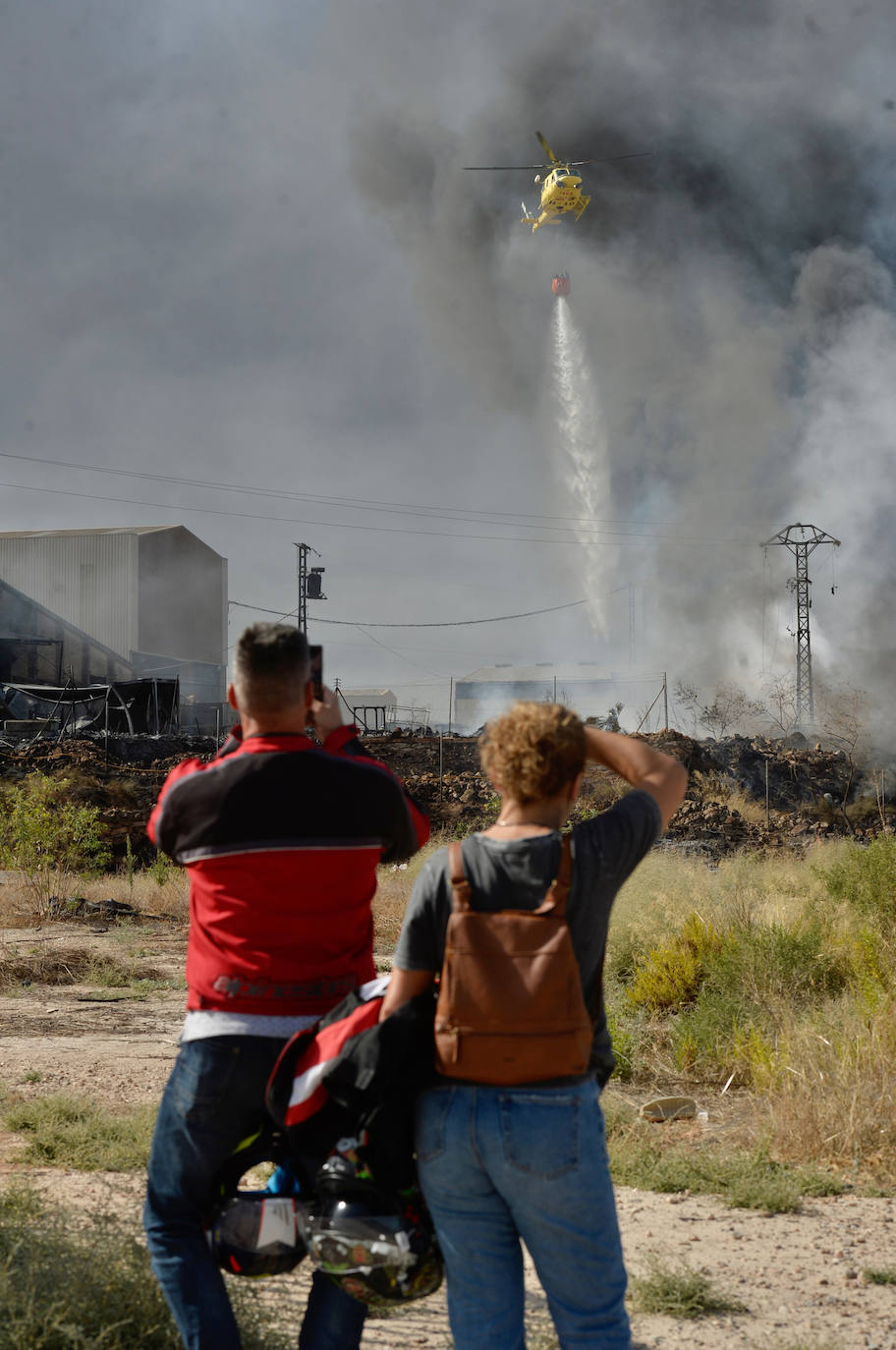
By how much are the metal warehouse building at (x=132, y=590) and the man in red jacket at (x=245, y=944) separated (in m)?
43.3

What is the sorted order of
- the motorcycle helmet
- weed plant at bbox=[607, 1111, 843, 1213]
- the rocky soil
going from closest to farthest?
1. the motorcycle helmet
2. weed plant at bbox=[607, 1111, 843, 1213]
3. the rocky soil

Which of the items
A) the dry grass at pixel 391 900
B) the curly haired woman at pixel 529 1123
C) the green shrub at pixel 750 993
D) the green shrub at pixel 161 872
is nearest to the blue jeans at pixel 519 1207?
the curly haired woman at pixel 529 1123

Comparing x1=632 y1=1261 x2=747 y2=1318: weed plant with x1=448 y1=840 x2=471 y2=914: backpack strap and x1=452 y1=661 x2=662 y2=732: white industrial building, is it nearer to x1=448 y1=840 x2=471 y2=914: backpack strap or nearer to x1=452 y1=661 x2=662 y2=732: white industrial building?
x1=448 y1=840 x2=471 y2=914: backpack strap

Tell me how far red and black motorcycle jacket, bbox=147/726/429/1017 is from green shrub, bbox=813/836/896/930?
6.83 metres

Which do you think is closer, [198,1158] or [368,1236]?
[368,1236]

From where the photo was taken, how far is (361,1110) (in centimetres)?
218

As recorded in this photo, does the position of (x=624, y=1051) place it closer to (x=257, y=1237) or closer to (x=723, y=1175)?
(x=723, y=1175)

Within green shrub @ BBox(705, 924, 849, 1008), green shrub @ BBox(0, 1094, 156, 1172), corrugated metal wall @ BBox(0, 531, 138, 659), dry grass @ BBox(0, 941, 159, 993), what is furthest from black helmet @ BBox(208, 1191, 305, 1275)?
corrugated metal wall @ BBox(0, 531, 138, 659)

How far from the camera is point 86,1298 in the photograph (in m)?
2.95

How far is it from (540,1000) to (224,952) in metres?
0.75

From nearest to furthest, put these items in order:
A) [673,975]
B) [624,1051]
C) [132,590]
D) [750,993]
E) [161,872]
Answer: [624,1051]
[750,993]
[673,975]
[161,872]
[132,590]

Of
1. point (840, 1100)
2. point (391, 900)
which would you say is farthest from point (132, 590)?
point (840, 1100)

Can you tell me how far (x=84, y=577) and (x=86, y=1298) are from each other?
1844 inches

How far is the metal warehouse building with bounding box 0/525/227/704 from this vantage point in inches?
1804
